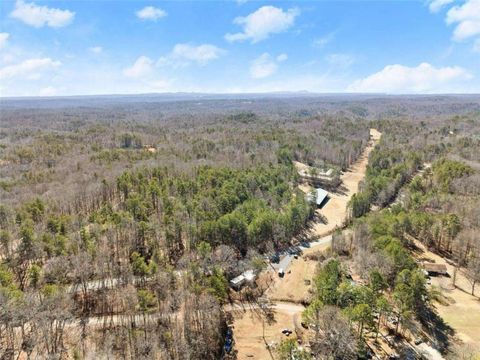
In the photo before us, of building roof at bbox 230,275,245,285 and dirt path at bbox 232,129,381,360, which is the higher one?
building roof at bbox 230,275,245,285

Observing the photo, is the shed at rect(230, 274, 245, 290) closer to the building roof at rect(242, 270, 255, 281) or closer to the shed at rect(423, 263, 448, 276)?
the building roof at rect(242, 270, 255, 281)

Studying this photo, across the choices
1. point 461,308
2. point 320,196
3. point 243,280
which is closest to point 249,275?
point 243,280

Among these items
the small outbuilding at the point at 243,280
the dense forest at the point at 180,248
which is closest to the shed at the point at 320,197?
the dense forest at the point at 180,248

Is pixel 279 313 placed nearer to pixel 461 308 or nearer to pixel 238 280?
pixel 238 280

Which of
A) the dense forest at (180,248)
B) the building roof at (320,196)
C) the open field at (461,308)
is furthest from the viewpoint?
the building roof at (320,196)

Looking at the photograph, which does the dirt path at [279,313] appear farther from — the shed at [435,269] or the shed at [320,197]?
the shed at [435,269]

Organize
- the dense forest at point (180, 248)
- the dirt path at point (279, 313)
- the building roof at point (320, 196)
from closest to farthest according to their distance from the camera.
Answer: the dense forest at point (180, 248) → the dirt path at point (279, 313) → the building roof at point (320, 196)

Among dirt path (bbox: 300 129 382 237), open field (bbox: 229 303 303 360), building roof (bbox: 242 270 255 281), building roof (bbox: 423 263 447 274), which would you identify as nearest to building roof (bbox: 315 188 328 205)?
dirt path (bbox: 300 129 382 237)

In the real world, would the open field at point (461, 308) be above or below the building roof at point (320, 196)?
below

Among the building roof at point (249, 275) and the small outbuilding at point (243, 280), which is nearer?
the small outbuilding at point (243, 280)

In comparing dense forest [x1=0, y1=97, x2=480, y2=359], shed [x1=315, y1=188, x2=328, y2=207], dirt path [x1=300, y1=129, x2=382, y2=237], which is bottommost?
dirt path [x1=300, y1=129, x2=382, y2=237]

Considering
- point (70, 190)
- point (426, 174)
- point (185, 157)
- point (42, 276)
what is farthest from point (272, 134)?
point (42, 276)
